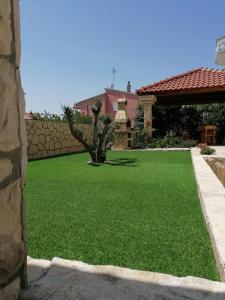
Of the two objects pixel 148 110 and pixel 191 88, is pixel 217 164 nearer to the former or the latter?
pixel 191 88

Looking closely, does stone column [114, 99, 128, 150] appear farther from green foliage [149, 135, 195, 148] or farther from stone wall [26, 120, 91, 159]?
stone wall [26, 120, 91, 159]

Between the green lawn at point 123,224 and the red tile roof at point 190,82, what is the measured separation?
9.94m

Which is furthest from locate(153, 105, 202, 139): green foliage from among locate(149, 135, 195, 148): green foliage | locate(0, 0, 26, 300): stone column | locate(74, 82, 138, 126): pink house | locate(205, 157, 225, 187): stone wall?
locate(74, 82, 138, 126): pink house

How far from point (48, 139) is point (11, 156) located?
11.9 metres

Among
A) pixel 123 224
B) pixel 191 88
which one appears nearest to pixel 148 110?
pixel 191 88

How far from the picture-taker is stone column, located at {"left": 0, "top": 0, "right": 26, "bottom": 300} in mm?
1446

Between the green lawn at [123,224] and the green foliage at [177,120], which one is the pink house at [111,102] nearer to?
the green foliage at [177,120]

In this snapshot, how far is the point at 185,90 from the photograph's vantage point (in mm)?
14898

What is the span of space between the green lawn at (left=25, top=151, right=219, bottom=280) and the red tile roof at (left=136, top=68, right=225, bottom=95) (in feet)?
32.6

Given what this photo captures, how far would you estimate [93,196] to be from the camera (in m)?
4.68

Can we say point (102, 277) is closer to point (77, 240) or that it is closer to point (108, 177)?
point (77, 240)

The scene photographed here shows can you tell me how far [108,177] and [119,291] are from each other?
488 centimetres

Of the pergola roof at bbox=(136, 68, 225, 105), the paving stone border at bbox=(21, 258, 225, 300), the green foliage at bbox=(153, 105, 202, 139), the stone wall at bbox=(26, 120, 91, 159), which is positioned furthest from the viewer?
the green foliage at bbox=(153, 105, 202, 139)

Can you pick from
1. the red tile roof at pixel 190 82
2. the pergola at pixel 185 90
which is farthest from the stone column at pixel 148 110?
the red tile roof at pixel 190 82
